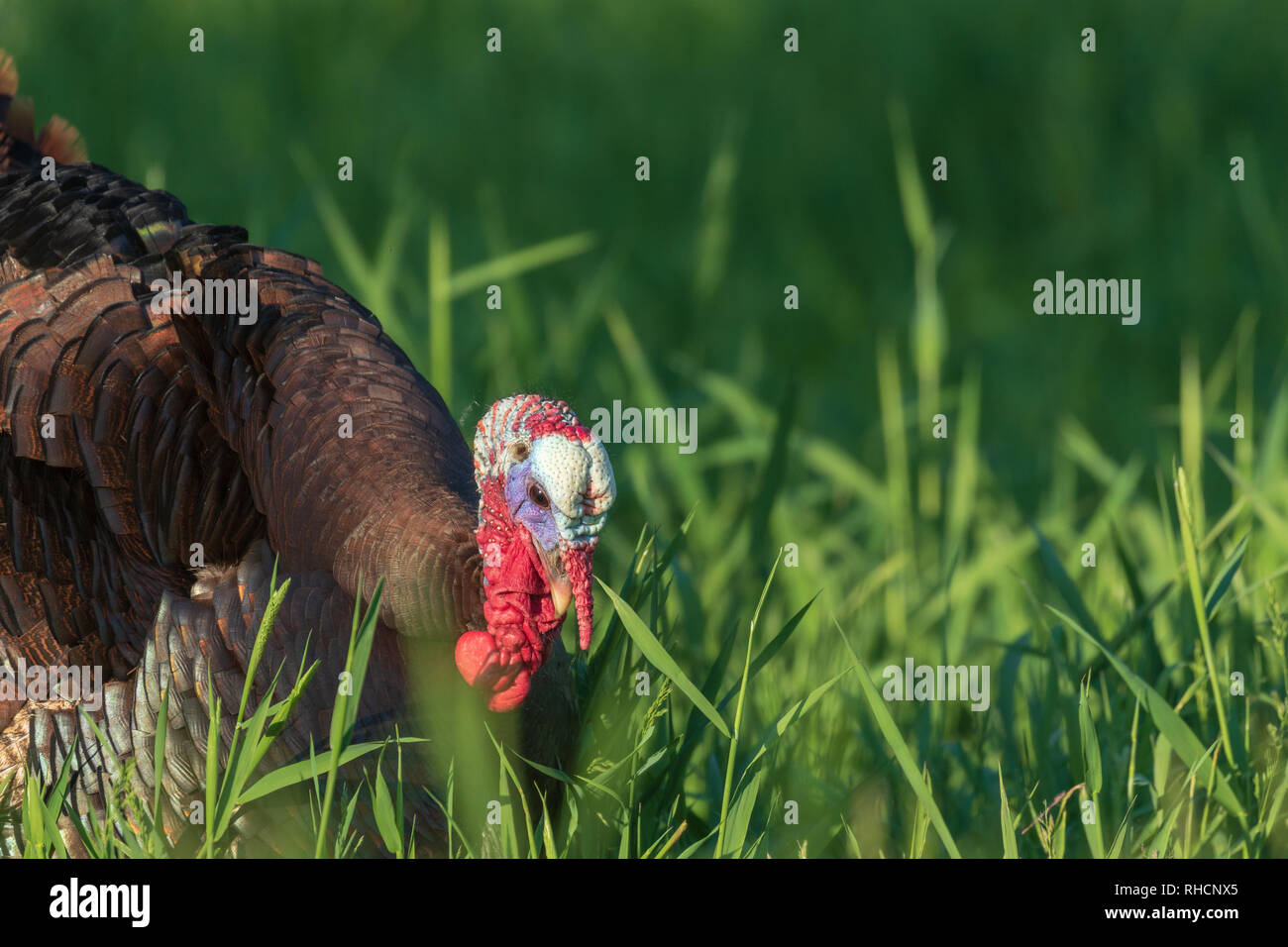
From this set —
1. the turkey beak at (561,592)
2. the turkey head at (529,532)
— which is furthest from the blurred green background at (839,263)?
the turkey beak at (561,592)

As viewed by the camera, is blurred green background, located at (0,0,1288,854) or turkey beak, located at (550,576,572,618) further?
blurred green background, located at (0,0,1288,854)

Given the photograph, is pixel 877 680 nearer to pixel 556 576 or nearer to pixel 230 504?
pixel 556 576

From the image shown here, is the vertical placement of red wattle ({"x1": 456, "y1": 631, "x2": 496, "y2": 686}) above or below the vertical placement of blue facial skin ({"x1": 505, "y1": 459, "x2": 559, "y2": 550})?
below

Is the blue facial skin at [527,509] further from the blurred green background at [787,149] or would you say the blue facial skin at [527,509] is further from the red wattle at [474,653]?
the blurred green background at [787,149]

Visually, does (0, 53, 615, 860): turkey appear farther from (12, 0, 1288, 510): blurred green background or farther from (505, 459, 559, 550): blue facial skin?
(12, 0, 1288, 510): blurred green background

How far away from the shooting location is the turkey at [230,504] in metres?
2.31

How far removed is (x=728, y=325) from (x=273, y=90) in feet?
6.72

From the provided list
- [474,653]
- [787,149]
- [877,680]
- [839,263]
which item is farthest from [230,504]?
[787,149]

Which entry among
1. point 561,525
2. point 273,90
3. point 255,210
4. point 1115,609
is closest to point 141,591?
point 561,525

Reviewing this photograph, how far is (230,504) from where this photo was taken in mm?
2564

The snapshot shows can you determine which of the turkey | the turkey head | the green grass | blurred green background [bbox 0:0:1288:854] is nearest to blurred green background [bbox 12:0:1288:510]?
blurred green background [bbox 0:0:1288:854]

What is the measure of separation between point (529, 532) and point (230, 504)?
547mm

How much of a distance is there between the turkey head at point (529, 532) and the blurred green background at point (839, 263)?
0.72 ft

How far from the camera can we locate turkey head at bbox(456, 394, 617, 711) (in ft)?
7.27
